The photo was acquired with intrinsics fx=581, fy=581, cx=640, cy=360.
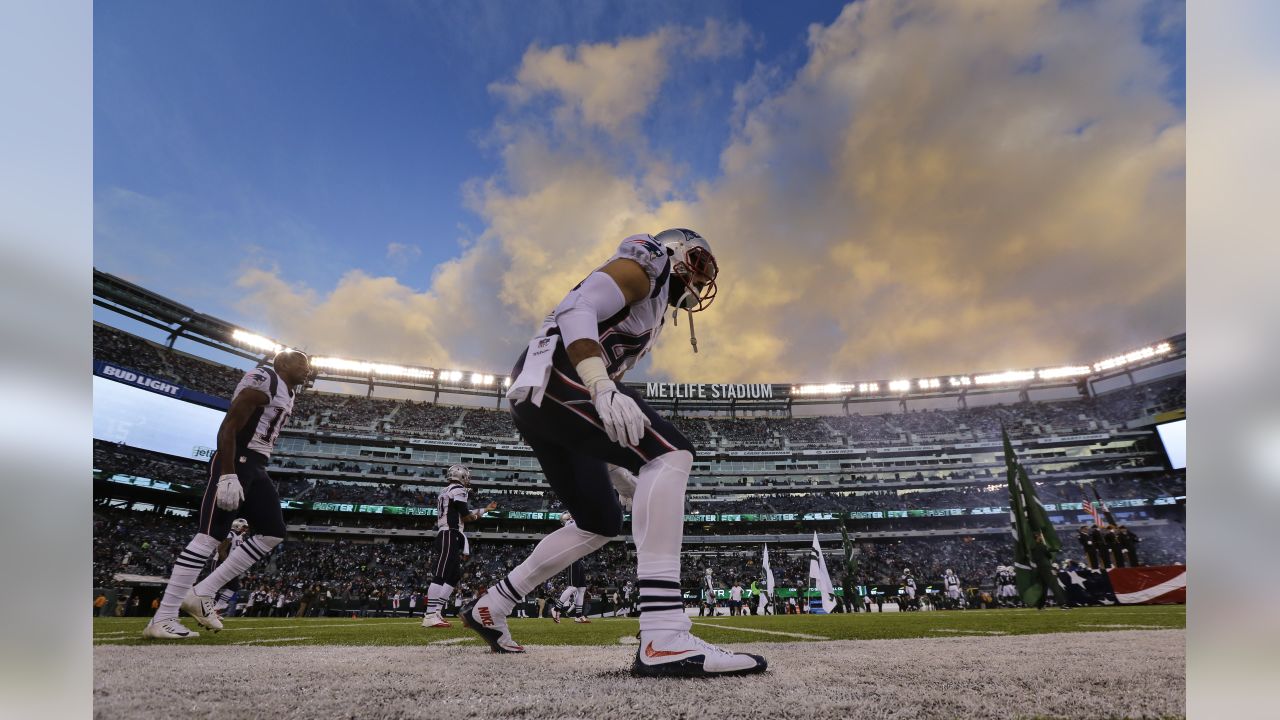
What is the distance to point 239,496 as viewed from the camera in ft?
15.9

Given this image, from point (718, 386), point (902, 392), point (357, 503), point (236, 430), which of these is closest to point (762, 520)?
point (718, 386)

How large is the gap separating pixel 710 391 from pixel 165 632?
41.5 meters

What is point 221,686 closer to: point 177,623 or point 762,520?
point 177,623

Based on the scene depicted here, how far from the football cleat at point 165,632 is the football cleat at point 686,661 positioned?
426 centimetres

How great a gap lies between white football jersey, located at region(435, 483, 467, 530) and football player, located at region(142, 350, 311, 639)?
11.5ft

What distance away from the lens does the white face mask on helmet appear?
333 centimetres

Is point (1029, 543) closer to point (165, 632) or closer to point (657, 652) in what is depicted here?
point (657, 652)

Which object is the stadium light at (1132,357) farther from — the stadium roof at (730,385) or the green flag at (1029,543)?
the green flag at (1029,543)

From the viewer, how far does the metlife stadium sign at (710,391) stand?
44550mm

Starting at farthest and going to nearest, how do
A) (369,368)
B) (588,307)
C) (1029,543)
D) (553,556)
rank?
(369,368)
(1029,543)
(553,556)
(588,307)

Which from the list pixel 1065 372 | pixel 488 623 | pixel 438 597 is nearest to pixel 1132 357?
pixel 1065 372

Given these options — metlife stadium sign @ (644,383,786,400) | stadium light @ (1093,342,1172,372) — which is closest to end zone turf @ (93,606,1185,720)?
metlife stadium sign @ (644,383,786,400)

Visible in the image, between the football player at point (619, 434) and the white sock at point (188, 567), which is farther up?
the football player at point (619, 434)

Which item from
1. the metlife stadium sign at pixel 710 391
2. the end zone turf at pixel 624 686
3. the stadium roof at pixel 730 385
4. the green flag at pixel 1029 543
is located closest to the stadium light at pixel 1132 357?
the stadium roof at pixel 730 385
